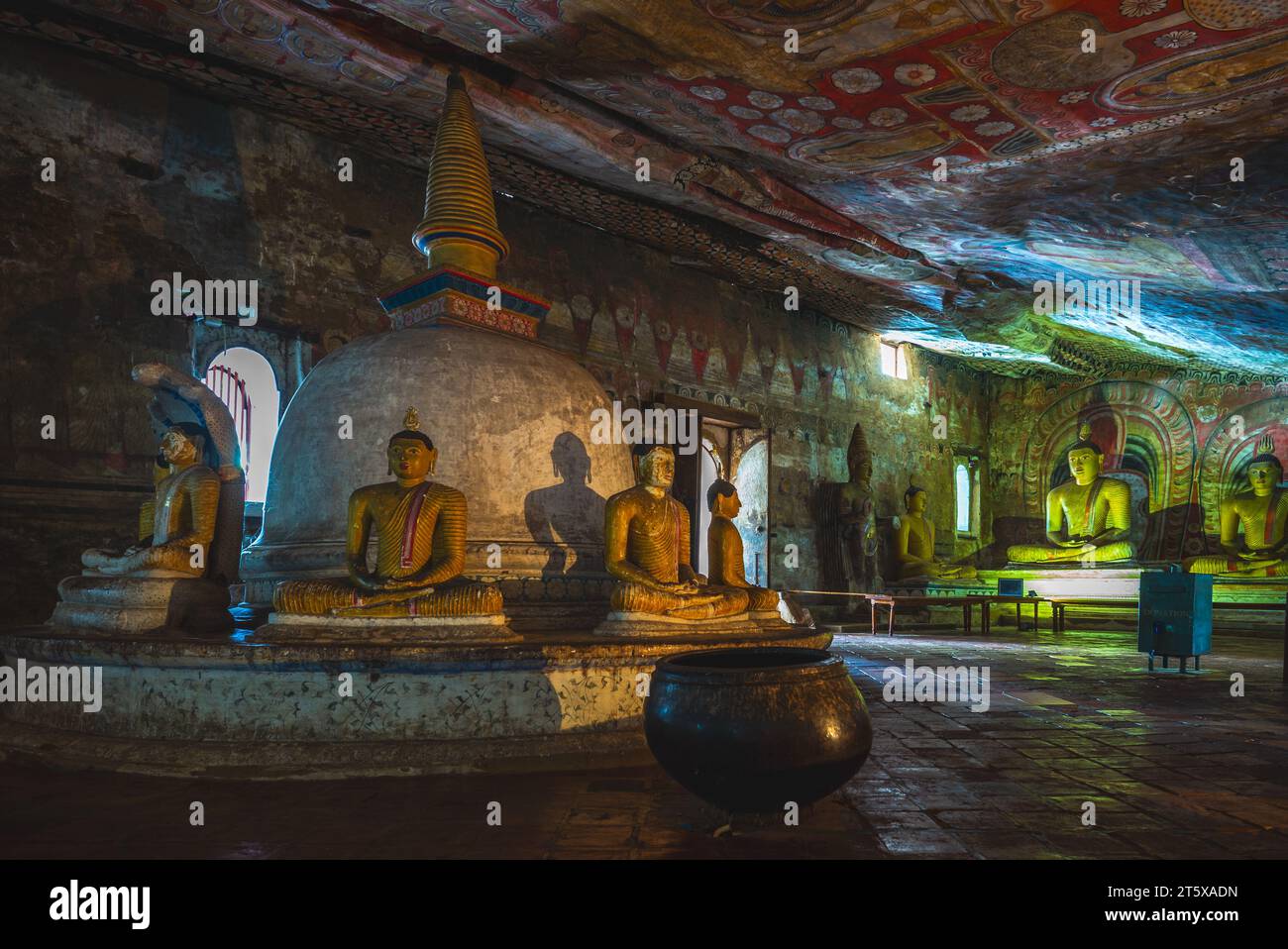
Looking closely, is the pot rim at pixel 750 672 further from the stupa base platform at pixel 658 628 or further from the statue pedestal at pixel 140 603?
the statue pedestal at pixel 140 603

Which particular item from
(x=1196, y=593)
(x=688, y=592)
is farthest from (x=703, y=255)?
(x=688, y=592)

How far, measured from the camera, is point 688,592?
4996mm

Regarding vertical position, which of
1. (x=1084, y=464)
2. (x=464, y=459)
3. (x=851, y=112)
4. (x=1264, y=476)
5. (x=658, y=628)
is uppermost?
(x=851, y=112)

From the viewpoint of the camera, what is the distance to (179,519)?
4.97 meters

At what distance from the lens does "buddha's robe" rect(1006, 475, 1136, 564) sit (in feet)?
49.3

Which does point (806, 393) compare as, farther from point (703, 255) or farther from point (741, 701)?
point (741, 701)

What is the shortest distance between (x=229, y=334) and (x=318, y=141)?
7.50 feet

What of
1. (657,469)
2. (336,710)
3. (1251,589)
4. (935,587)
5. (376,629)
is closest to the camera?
(336,710)

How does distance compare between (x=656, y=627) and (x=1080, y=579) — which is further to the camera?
(x=1080, y=579)

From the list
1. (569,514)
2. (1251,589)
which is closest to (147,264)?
(569,514)

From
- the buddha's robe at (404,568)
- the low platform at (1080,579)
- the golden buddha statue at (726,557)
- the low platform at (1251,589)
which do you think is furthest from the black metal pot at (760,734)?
the low platform at (1251,589)

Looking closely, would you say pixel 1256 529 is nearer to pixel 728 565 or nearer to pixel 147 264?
pixel 728 565

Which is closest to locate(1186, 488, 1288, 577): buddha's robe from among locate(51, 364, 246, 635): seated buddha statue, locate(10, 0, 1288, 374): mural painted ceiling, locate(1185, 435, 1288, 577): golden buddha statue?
locate(1185, 435, 1288, 577): golden buddha statue

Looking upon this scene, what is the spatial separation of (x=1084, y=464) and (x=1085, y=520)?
0.99 meters
